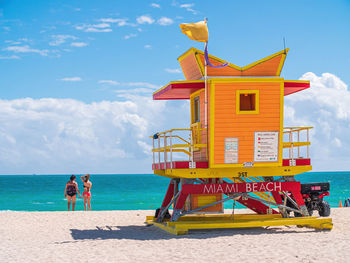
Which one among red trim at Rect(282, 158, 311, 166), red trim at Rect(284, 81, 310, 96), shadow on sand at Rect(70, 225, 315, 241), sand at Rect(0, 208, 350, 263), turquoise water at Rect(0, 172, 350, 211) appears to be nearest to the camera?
sand at Rect(0, 208, 350, 263)

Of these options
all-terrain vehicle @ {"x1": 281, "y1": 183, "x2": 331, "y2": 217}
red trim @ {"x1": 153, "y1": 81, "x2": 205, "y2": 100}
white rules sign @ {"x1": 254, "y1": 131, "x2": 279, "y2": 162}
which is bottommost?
all-terrain vehicle @ {"x1": 281, "y1": 183, "x2": 331, "y2": 217}

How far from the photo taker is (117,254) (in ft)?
41.3

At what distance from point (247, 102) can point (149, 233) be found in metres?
5.15

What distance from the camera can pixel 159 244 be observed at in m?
14.0

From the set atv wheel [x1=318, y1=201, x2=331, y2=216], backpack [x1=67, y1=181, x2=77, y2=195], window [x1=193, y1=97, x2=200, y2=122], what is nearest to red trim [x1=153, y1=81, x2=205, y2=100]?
window [x1=193, y1=97, x2=200, y2=122]

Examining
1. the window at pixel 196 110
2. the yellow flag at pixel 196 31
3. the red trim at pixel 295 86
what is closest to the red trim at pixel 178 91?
the window at pixel 196 110

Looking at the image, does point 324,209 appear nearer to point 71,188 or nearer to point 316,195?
point 316,195

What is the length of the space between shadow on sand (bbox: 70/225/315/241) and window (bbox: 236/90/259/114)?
372 centimetres

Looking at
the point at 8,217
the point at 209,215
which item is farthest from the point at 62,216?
the point at 209,215

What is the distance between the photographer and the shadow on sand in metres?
15.4

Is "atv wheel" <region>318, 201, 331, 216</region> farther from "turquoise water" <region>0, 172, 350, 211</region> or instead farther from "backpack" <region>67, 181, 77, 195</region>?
"turquoise water" <region>0, 172, 350, 211</region>

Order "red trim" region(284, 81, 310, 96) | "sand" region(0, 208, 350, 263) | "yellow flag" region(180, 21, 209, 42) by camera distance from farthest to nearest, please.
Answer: "red trim" region(284, 81, 310, 96) < "yellow flag" region(180, 21, 209, 42) < "sand" region(0, 208, 350, 263)

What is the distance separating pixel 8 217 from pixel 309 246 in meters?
13.1

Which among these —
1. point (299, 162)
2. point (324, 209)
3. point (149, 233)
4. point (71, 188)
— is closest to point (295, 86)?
point (299, 162)
